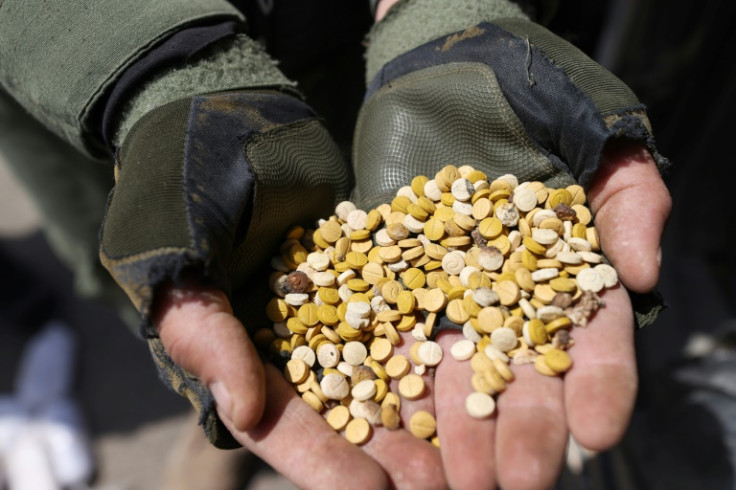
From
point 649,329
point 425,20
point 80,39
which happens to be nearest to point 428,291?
point 425,20

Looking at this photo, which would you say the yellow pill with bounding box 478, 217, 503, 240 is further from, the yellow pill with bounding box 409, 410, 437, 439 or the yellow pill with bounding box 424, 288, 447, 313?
the yellow pill with bounding box 409, 410, 437, 439

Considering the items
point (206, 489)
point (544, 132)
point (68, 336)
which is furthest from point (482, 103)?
point (68, 336)

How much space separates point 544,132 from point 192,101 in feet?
3.62

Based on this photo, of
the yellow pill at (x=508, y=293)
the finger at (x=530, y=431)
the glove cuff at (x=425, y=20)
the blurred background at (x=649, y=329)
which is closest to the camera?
the finger at (x=530, y=431)

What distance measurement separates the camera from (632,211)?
5.15 feet

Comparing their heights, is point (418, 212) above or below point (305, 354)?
above

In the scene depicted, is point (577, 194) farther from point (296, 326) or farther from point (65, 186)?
point (65, 186)

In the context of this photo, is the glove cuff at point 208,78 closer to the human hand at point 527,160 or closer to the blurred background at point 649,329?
the blurred background at point 649,329

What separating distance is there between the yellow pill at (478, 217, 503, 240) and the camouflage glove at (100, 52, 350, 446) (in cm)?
55

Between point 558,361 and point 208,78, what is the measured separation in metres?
1.37

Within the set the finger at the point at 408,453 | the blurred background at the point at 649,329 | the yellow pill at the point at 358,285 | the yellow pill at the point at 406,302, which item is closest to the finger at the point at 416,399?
the finger at the point at 408,453

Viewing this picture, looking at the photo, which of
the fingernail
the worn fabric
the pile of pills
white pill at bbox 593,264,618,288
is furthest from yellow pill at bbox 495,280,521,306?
the worn fabric

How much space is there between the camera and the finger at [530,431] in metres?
1.30

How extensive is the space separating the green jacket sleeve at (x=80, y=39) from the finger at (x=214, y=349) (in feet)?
2.59
